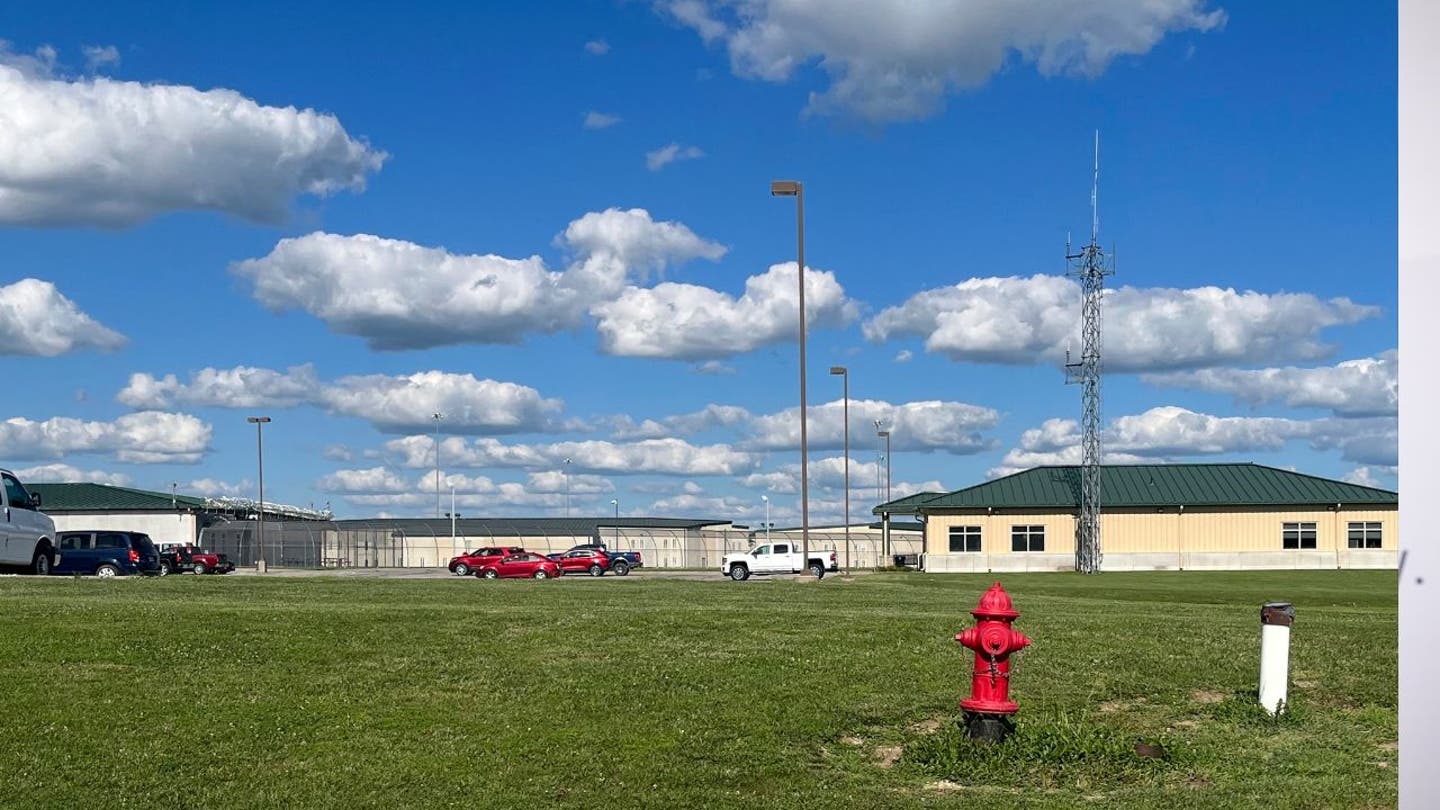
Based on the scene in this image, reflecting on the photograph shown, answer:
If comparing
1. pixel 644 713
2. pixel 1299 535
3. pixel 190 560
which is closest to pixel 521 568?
pixel 190 560

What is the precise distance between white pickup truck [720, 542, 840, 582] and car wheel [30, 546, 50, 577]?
1275 inches

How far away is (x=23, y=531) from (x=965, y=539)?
53079 millimetres

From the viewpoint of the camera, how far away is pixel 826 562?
5984 centimetres

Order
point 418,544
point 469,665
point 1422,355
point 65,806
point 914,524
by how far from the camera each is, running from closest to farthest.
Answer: point 1422,355 < point 65,806 < point 469,665 < point 418,544 < point 914,524

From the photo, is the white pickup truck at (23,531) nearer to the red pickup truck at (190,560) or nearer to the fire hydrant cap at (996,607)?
the fire hydrant cap at (996,607)

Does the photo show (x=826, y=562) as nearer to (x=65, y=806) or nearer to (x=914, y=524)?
(x=65, y=806)

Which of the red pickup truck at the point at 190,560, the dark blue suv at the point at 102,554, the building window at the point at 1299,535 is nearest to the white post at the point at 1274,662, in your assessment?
the dark blue suv at the point at 102,554

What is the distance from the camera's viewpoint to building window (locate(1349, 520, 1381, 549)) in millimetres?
71062

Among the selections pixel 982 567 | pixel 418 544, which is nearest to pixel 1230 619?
pixel 982 567

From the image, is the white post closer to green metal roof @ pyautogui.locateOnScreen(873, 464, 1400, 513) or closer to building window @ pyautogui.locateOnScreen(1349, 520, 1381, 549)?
green metal roof @ pyautogui.locateOnScreen(873, 464, 1400, 513)

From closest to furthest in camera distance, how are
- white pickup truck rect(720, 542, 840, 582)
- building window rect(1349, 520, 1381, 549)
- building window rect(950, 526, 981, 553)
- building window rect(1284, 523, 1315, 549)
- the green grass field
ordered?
1. the green grass field
2. white pickup truck rect(720, 542, 840, 582)
3. building window rect(1349, 520, 1381, 549)
4. building window rect(1284, 523, 1315, 549)
5. building window rect(950, 526, 981, 553)

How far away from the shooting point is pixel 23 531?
28.5 meters

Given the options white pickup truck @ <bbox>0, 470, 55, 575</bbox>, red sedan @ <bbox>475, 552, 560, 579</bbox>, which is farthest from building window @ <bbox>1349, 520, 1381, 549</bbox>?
white pickup truck @ <bbox>0, 470, 55, 575</bbox>

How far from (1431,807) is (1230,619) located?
17958 millimetres
